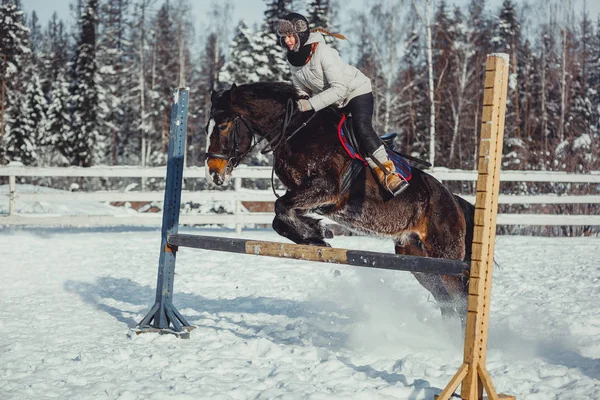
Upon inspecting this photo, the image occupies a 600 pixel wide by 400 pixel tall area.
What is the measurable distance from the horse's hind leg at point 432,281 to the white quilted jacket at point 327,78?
4.49 feet

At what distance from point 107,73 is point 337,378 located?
30200mm

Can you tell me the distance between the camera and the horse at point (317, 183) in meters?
4.65

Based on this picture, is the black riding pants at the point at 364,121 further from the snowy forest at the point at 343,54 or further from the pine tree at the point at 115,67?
the pine tree at the point at 115,67

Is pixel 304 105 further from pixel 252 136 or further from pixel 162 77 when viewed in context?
pixel 162 77

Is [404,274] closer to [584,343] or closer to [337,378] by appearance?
[584,343]

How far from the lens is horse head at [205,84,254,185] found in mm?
4574

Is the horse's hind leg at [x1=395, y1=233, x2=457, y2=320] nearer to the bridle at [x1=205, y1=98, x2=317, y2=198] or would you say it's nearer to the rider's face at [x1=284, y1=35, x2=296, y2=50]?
the bridle at [x1=205, y1=98, x2=317, y2=198]

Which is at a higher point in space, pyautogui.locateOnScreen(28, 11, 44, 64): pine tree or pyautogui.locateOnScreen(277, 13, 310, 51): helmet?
pyautogui.locateOnScreen(28, 11, 44, 64): pine tree

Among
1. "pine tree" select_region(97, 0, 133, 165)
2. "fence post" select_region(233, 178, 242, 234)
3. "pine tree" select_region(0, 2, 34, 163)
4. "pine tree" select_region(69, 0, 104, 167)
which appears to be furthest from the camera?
"pine tree" select_region(97, 0, 133, 165)

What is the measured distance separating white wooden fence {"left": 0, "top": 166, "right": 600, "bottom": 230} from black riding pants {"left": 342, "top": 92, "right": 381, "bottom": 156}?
5842 millimetres

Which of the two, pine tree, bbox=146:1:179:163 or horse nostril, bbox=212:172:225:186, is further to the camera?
pine tree, bbox=146:1:179:163

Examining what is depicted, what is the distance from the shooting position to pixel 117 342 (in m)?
4.62

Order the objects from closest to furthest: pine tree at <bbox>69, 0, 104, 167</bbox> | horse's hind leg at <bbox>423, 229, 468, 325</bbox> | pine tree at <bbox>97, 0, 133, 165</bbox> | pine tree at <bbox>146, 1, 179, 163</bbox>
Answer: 1. horse's hind leg at <bbox>423, 229, 468, 325</bbox>
2. pine tree at <bbox>69, 0, 104, 167</bbox>
3. pine tree at <bbox>97, 0, 133, 165</bbox>
4. pine tree at <bbox>146, 1, 179, 163</bbox>

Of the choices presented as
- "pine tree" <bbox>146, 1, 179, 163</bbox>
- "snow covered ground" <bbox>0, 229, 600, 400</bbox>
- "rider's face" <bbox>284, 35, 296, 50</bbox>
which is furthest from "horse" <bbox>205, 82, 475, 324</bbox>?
"pine tree" <bbox>146, 1, 179, 163</bbox>
